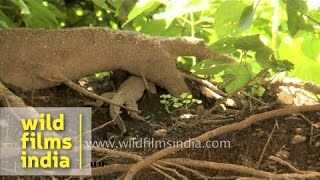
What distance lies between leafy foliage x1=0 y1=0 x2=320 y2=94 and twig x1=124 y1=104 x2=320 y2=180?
87 mm

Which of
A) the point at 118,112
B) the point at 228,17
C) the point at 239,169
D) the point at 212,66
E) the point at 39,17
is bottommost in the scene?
the point at 239,169

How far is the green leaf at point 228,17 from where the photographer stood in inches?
51.4

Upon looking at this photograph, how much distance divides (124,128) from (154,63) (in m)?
0.25

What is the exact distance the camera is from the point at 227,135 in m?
1.33

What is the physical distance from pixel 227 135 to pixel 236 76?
18 cm

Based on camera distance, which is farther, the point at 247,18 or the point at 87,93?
the point at 87,93

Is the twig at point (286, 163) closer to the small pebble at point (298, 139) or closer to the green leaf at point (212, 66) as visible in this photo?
the small pebble at point (298, 139)

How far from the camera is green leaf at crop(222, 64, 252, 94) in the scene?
123cm

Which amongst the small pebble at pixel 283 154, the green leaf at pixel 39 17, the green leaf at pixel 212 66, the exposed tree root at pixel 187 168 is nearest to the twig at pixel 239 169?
the exposed tree root at pixel 187 168

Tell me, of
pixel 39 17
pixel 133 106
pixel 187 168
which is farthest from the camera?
pixel 39 17

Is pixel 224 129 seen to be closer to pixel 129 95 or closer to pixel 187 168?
pixel 187 168


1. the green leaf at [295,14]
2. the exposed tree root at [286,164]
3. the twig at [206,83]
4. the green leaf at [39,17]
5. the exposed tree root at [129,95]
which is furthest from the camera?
the green leaf at [39,17]

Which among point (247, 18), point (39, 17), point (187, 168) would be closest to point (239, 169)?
point (187, 168)

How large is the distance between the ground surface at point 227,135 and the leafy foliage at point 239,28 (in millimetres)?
112
